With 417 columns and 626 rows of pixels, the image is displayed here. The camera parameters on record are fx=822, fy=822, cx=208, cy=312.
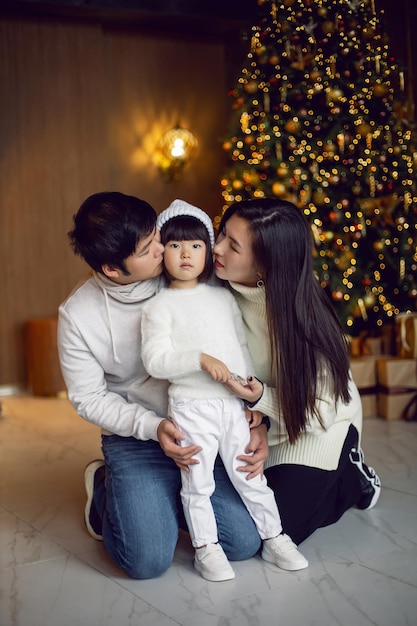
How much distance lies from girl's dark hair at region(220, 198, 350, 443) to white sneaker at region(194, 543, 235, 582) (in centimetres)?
42

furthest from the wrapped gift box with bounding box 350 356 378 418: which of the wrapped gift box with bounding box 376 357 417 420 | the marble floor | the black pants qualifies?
the black pants

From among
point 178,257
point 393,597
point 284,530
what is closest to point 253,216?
point 178,257

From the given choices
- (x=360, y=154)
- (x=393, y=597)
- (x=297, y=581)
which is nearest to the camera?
(x=393, y=597)

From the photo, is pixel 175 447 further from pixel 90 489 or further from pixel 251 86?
pixel 251 86

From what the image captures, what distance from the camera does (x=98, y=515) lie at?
8.96ft

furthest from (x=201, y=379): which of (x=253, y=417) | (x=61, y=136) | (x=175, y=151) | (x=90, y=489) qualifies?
(x=175, y=151)

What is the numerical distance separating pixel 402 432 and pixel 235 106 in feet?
7.12

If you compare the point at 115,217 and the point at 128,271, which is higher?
the point at 115,217

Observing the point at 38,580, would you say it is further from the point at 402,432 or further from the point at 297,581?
the point at 402,432

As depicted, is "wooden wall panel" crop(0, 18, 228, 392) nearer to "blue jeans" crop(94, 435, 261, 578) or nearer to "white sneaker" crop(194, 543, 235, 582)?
"blue jeans" crop(94, 435, 261, 578)

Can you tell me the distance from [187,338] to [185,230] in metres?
0.32

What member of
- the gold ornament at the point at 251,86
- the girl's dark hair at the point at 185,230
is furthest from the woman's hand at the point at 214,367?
the gold ornament at the point at 251,86

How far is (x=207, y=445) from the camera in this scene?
2357 mm

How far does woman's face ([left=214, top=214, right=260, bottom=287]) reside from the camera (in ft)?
8.14
